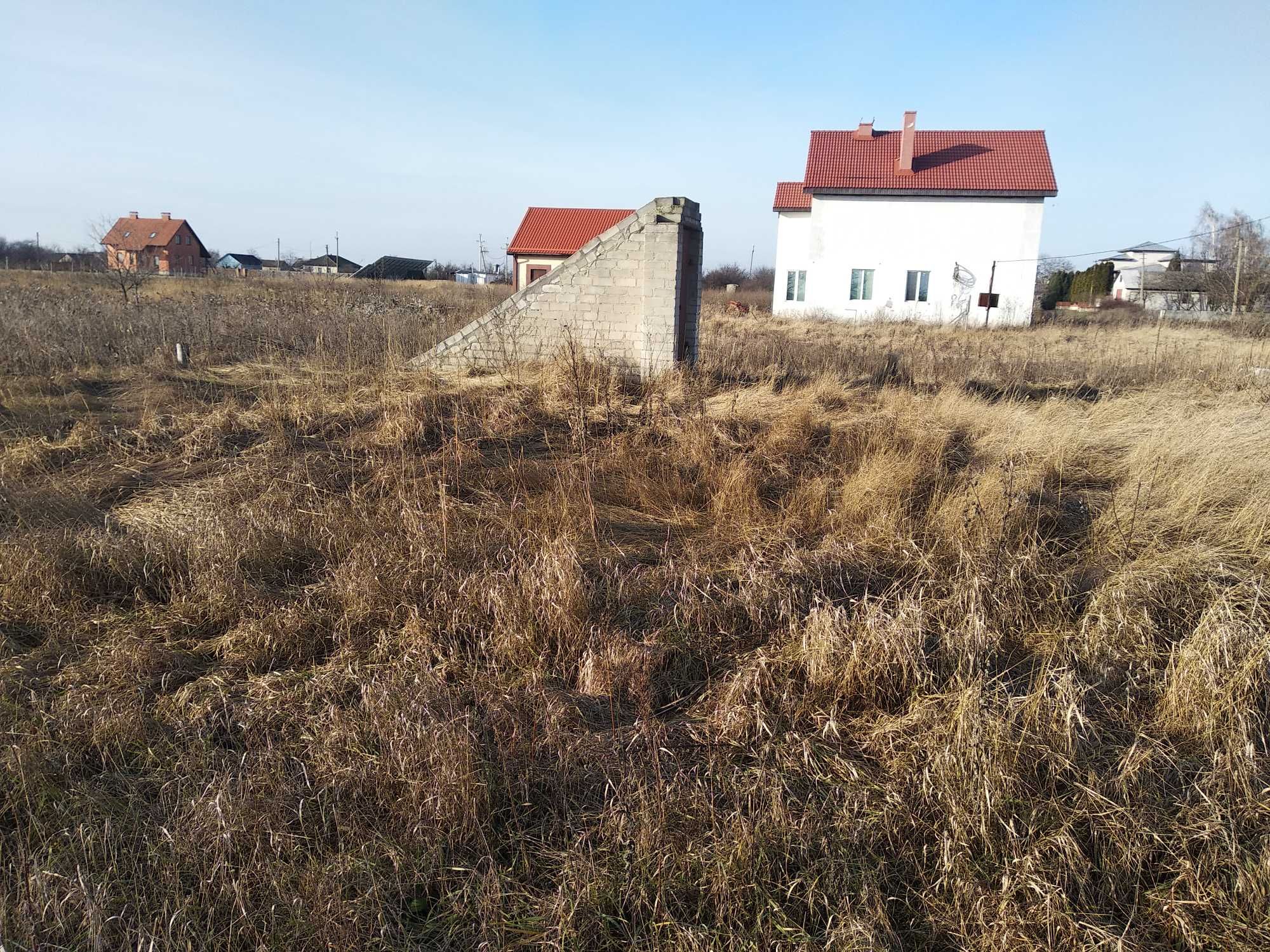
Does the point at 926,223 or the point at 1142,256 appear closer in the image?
the point at 926,223

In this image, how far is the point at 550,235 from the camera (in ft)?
112

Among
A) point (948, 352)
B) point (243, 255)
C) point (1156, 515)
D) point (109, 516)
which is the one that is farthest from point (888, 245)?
point (243, 255)

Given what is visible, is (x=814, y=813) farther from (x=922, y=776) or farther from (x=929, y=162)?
(x=929, y=162)

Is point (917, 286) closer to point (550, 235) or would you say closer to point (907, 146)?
point (907, 146)

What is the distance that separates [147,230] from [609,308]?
207 feet

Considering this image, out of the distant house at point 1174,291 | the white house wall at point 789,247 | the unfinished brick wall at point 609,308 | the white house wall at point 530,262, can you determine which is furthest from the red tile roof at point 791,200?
the unfinished brick wall at point 609,308

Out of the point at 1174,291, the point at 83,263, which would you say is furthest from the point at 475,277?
the point at 1174,291

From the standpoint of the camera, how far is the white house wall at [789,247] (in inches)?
1161

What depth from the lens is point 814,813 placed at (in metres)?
2.69

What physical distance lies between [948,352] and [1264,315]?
13.9m

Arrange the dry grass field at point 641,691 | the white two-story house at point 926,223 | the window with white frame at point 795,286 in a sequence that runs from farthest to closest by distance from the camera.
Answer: the window with white frame at point 795,286 < the white two-story house at point 926,223 < the dry grass field at point 641,691

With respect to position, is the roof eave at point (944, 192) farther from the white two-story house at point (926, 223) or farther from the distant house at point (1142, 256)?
the distant house at point (1142, 256)

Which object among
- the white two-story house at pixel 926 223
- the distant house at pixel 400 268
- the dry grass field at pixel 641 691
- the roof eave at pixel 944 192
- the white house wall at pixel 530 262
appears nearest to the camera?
A: the dry grass field at pixel 641 691

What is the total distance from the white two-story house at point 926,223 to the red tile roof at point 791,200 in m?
2.62
